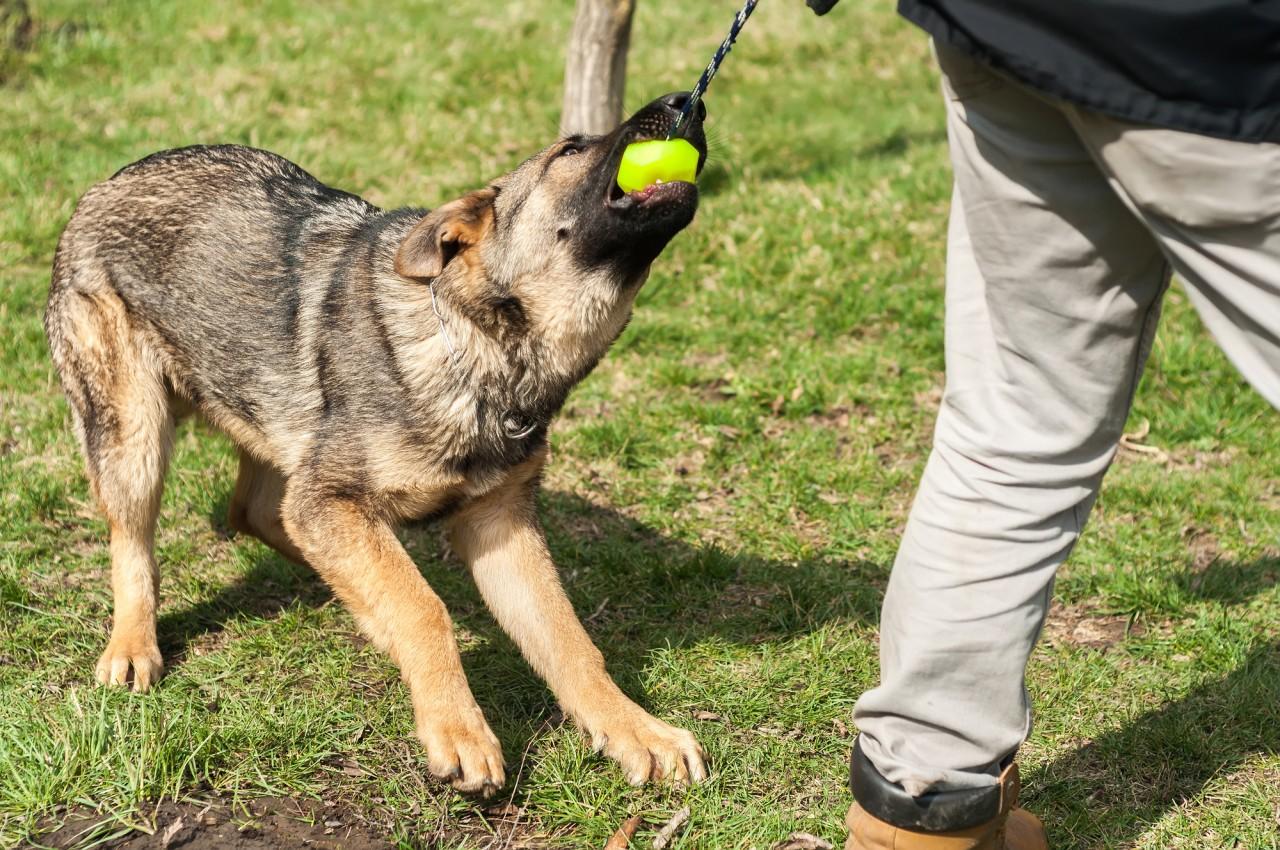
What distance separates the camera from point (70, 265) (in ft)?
14.5

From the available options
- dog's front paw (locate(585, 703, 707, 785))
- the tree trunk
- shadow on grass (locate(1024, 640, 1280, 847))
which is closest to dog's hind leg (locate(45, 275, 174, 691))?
→ dog's front paw (locate(585, 703, 707, 785))

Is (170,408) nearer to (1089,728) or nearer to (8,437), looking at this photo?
(8,437)

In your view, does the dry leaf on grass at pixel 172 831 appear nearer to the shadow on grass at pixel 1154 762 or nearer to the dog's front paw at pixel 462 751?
the dog's front paw at pixel 462 751

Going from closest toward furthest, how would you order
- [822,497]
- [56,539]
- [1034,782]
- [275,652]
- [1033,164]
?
1. [1033,164]
2. [1034,782]
3. [275,652]
4. [56,539]
5. [822,497]

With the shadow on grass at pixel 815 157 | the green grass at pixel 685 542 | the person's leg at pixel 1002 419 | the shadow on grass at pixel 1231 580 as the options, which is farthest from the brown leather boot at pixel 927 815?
the shadow on grass at pixel 815 157

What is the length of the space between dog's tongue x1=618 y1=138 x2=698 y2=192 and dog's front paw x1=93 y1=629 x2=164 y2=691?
6.66 ft

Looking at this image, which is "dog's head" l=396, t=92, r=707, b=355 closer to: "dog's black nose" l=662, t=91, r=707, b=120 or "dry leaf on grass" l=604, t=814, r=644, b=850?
"dog's black nose" l=662, t=91, r=707, b=120

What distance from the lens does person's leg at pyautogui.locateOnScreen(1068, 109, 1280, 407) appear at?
2.02 m

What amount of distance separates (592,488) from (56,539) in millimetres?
2020

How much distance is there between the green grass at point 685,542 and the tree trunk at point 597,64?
76 centimetres

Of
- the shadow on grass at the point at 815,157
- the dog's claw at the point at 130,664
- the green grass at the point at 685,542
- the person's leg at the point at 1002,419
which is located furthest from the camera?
the shadow on grass at the point at 815,157

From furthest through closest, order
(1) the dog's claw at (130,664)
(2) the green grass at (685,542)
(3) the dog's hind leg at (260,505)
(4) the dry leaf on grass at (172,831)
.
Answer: (3) the dog's hind leg at (260,505), (1) the dog's claw at (130,664), (2) the green grass at (685,542), (4) the dry leaf on grass at (172,831)

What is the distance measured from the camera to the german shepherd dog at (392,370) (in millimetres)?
3615

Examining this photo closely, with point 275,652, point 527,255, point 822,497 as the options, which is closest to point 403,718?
point 275,652
